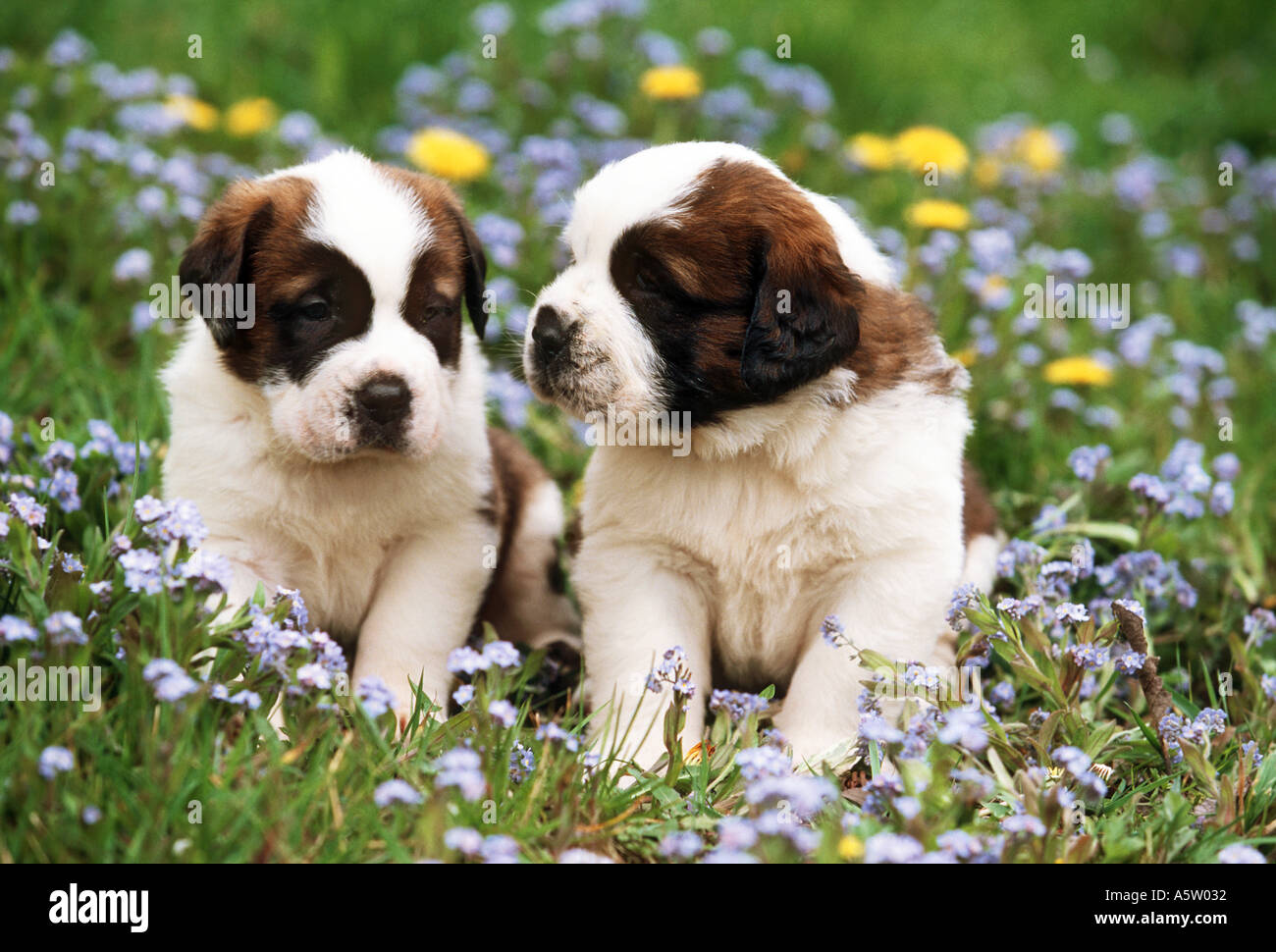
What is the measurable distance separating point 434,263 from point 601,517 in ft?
2.99

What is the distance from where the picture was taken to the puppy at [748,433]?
3.87 m

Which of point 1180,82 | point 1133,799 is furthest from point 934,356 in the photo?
point 1180,82

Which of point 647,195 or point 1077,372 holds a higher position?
point 647,195

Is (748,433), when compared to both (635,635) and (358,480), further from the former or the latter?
(358,480)

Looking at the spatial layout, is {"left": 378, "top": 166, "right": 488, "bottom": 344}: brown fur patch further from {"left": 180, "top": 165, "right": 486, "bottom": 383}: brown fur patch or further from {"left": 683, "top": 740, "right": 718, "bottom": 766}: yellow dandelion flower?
{"left": 683, "top": 740, "right": 718, "bottom": 766}: yellow dandelion flower

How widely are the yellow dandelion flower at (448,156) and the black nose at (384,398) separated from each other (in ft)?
9.46

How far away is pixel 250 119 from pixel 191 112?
325 millimetres

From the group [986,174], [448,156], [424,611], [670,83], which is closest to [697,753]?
[424,611]

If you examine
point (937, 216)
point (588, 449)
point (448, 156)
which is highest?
point (448, 156)

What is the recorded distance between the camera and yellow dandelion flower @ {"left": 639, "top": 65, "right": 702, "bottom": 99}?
720 centimetres

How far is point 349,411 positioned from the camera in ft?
13.2

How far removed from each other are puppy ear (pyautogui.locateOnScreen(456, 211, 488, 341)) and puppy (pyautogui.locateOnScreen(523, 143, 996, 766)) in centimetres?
46

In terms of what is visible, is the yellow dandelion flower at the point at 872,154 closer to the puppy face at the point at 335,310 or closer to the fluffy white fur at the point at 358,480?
the fluffy white fur at the point at 358,480

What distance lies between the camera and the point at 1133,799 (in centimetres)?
376
